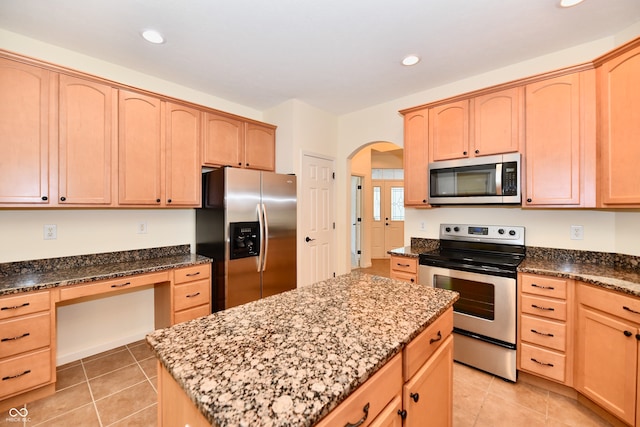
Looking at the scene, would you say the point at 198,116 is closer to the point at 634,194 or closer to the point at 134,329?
the point at 134,329

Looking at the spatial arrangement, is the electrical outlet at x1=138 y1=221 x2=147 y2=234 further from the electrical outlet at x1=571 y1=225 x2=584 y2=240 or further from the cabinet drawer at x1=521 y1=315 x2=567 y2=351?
the electrical outlet at x1=571 y1=225 x2=584 y2=240

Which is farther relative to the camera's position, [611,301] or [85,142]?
[85,142]

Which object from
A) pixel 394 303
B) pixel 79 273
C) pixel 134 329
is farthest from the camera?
pixel 134 329

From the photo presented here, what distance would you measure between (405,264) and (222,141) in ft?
7.78

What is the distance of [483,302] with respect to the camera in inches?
89.1

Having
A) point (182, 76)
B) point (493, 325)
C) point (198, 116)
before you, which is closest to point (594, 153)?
point (493, 325)

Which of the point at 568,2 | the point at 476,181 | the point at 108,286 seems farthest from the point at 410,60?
the point at 108,286

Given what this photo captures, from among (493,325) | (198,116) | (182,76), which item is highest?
(182,76)

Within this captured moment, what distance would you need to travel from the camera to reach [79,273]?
7.18 feet

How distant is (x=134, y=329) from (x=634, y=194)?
4.31 m

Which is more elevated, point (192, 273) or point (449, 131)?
point (449, 131)

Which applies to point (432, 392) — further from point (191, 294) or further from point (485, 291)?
→ point (191, 294)

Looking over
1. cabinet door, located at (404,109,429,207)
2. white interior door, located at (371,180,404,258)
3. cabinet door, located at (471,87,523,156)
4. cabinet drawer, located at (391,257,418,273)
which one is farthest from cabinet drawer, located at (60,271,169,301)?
white interior door, located at (371,180,404,258)

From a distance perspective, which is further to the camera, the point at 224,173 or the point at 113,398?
the point at 224,173
